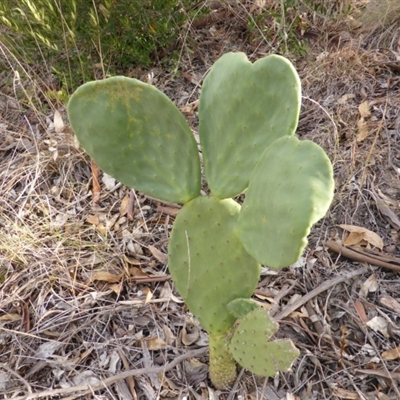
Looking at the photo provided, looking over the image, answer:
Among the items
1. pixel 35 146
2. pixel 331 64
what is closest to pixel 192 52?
pixel 331 64

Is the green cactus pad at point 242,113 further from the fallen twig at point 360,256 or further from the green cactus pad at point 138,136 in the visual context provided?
the fallen twig at point 360,256

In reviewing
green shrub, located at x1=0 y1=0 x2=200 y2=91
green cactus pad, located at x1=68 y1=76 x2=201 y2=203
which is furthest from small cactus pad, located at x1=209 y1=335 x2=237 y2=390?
green shrub, located at x1=0 y1=0 x2=200 y2=91

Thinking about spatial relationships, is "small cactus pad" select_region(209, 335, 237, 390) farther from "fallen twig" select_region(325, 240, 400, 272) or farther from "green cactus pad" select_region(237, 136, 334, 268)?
"fallen twig" select_region(325, 240, 400, 272)

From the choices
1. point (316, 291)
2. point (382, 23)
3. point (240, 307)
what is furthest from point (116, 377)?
point (382, 23)

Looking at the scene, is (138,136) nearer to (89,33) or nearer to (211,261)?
(211,261)

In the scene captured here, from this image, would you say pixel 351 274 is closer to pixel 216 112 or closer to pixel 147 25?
pixel 216 112
